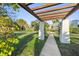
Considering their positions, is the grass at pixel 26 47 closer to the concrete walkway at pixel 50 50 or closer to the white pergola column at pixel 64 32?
the concrete walkway at pixel 50 50

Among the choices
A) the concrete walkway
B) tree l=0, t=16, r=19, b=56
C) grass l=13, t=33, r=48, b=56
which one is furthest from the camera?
the concrete walkway

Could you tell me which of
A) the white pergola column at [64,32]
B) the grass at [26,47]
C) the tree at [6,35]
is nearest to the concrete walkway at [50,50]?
the grass at [26,47]

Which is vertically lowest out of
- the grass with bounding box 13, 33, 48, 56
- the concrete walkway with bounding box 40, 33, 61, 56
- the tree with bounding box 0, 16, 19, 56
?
the concrete walkway with bounding box 40, 33, 61, 56

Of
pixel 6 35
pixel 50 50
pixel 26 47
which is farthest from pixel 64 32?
pixel 6 35

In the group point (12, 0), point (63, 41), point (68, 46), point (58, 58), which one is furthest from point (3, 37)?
point (63, 41)

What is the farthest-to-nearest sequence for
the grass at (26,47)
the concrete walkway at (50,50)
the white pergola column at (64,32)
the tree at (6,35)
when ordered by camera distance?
the white pergola column at (64,32)
the concrete walkway at (50,50)
the grass at (26,47)
the tree at (6,35)

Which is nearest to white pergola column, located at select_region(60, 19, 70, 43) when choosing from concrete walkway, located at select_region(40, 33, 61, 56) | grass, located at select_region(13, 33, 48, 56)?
concrete walkway, located at select_region(40, 33, 61, 56)

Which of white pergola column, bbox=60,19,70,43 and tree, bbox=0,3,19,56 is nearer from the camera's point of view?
tree, bbox=0,3,19,56

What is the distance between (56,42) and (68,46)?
1.71 m

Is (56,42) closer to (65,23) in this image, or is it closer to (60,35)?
(60,35)

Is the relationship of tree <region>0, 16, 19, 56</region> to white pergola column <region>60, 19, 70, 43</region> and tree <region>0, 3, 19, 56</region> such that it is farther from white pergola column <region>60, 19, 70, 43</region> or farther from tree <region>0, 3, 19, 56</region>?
white pergola column <region>60, 19, 70, 43</region>

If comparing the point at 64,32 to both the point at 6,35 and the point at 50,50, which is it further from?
the point at 6,35

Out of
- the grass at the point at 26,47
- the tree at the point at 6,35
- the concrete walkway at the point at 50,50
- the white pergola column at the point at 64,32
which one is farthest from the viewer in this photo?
the white pergola column at the point at 64,32

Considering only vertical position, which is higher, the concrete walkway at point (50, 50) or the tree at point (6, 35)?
the tree at point (6, 35)
